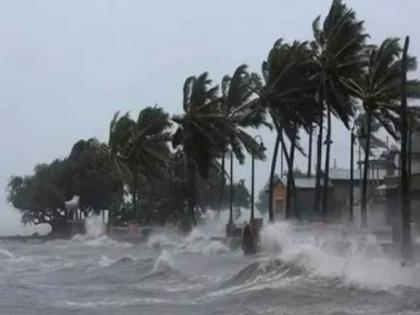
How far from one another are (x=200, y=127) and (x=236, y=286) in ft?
120

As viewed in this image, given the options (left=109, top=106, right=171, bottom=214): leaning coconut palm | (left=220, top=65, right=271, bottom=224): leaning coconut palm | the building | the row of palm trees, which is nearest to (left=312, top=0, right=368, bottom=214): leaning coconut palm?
the row of palm trees

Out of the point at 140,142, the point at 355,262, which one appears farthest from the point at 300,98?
the point at 355,262

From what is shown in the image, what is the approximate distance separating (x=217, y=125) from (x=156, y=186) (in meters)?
31.6

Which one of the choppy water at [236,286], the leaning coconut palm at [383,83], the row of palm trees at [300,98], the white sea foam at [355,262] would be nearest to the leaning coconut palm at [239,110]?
the row of palm trees at [300,98]

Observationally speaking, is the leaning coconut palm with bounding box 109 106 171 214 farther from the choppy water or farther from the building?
the choppy water

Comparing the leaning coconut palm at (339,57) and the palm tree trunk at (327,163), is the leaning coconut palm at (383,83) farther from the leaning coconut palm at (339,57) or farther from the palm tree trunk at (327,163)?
the palm tree trunk at (327,163)

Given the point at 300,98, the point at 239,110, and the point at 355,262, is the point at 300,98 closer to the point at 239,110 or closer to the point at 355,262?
the point at 239,110

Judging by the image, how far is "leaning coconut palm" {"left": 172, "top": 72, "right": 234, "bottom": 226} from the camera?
5878 centimetres

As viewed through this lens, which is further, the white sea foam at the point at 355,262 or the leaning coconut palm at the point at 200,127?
the leaning coconut palm at the point at 200,127

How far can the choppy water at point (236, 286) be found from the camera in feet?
59.9

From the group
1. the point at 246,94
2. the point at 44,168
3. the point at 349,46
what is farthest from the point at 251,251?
the point at 44,168

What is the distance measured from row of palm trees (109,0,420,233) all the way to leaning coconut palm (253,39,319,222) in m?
0.05

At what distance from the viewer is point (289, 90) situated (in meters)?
49.9

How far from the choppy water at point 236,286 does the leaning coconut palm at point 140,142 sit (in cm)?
3552
